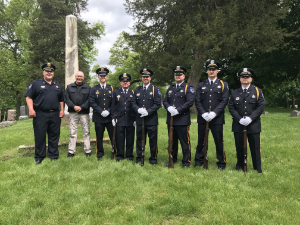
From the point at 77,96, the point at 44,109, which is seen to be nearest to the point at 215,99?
the point at 77,96

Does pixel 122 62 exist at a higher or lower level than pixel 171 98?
higher

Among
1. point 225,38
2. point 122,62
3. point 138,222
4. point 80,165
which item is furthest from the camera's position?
point 122,62

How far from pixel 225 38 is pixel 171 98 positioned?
37.9 ft

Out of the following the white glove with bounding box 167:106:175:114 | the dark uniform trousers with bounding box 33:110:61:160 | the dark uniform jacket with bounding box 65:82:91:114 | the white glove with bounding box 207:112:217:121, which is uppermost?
the dark uniform jacket with bounding box 65:82:91:114

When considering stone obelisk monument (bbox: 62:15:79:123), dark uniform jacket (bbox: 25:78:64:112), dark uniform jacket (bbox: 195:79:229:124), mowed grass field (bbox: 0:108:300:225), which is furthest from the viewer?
stone obelisk monument (bbox: 62:15:79:123)

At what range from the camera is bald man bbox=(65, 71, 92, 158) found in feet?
19.8

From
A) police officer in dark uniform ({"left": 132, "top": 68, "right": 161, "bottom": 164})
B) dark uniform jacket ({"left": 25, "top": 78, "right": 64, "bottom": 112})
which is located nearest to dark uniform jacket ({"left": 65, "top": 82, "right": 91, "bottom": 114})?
dark uniform jacket ({"left": 25, "top": 78, "right": 64, "bottom": 112})

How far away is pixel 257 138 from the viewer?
4891mm

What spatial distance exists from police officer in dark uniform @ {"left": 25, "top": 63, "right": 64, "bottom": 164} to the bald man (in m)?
0.29

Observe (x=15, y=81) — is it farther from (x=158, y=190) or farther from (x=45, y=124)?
(x=158, y=190)

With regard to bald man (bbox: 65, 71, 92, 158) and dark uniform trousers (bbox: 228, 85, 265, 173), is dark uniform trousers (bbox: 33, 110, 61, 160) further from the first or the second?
dark uniform trousers (bbox: 228, 85, 265, 173)

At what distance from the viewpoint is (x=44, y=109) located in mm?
5699

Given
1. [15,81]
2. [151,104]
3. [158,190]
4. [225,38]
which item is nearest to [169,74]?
[225,38]

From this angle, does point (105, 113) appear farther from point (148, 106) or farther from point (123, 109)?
point (148, 106)
